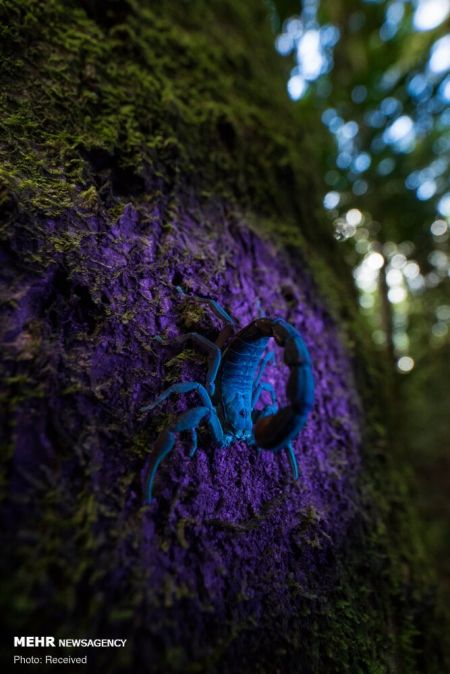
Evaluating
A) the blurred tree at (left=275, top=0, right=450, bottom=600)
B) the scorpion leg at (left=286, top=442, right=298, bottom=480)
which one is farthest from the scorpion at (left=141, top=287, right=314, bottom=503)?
the blurred tree at (left=275, top=0, right=450, bottom=600)

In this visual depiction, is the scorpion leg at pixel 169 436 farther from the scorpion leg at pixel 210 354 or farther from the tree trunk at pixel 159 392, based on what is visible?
the scorpion leg at pixel 210 354

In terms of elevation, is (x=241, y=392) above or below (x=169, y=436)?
above

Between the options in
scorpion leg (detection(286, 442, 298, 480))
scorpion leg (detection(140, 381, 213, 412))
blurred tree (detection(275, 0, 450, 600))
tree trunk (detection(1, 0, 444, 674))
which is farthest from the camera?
blurred tree (detection(275, 0, 450, 600))

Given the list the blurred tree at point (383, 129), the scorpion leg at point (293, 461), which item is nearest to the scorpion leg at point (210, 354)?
the scorpion leg at point (293, 461)

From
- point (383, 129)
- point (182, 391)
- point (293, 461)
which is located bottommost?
point (293, 461)

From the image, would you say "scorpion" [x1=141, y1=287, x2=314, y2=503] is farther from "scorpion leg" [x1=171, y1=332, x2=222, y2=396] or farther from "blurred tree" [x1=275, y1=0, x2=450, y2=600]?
"blurred tree" [x1=275, y1=0, x2=450, y2=600]

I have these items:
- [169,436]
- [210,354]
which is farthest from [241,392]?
[169,436]

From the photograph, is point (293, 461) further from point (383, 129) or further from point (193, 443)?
point (383, 129)

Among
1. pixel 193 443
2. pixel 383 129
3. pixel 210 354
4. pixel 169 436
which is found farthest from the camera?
pixel 383 129
